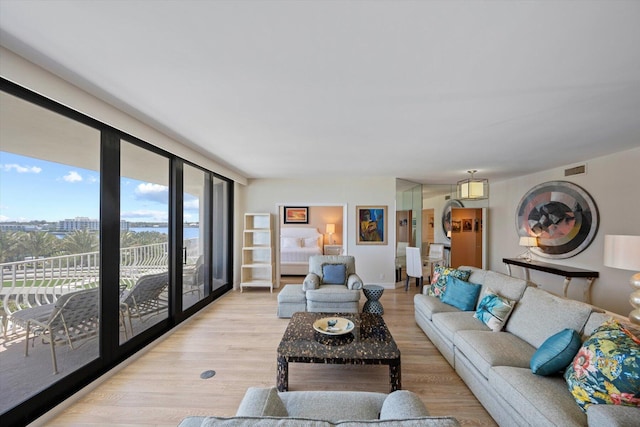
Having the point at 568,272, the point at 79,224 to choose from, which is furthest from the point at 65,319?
the point at 568,272

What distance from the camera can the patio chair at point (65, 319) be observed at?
194 cm

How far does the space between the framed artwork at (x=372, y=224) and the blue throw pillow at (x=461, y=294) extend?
2539mm

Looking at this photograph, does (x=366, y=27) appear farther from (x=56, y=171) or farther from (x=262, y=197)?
(x=262, y=197)

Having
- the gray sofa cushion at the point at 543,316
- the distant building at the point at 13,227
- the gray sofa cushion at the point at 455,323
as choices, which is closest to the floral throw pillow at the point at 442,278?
the gray sofa cushion at the point at 455,323

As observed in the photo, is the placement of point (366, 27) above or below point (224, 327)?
above

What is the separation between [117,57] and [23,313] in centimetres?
191

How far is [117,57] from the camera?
159 cm

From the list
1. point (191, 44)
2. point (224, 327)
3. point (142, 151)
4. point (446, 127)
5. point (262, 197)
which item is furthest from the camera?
point (262, 197)

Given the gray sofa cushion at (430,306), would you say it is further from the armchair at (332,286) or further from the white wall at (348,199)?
the white wall at (348,199)

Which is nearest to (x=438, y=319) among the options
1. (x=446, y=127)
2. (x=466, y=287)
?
(x=466, y=287)

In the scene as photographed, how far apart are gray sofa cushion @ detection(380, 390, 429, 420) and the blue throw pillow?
2.26 m

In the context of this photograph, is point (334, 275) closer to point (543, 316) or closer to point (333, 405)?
point (543, 316)

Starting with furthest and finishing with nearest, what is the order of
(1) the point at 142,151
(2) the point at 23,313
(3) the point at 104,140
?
1. (1) the point at 142,151
2. (3) the point at 104,140
3. (2) the point at 23,313

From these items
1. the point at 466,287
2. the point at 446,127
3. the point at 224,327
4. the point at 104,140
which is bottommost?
the point at 224,327
